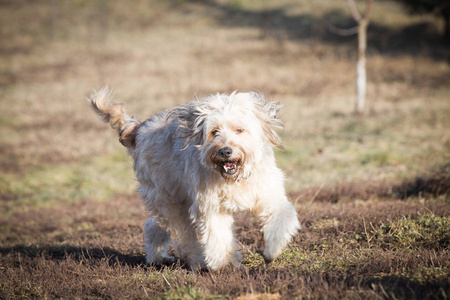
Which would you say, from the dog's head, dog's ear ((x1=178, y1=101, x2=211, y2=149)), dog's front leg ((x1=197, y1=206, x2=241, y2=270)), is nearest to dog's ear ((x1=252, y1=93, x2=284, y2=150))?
the dog's head

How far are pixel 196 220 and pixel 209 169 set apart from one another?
65 cm

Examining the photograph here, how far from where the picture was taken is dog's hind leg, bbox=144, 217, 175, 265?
571 centimetres

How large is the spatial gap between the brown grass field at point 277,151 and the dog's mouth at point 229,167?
3.46 feet

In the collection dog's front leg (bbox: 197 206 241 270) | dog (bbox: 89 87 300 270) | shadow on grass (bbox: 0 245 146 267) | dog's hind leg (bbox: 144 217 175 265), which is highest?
dog (bbox: 89 87 300 270)

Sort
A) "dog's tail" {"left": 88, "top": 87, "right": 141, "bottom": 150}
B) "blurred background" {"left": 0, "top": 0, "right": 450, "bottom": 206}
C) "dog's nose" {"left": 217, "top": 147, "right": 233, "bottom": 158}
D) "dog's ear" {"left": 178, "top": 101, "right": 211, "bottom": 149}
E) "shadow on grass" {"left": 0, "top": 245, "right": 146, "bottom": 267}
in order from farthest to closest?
"blurred background" {"left": 0, "top": 0, "right": 450, "bottom": 206}, "dog's tail" {"left": 88, "top": 87, "right": 141, "bottom": 150}, "shadow on grass" {"left": 0, "top": 245, "right": 146, "bottom": 267}, "dog's ear" {"left": 178, "top": 101, "right": 211, "bottom": 149}, "dog's nose" {"left": 217, "top": 147, "right": 233, "bottom": 158}

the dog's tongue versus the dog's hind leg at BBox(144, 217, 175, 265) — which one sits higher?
the dog's tongue

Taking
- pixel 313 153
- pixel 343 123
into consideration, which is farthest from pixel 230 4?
pixel 313 153

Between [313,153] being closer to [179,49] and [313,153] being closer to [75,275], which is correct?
[75,275]

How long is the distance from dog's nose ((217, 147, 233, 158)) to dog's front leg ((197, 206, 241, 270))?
0.68 meters

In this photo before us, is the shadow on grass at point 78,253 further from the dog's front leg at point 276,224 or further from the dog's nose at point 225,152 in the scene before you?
the dog's nose at point 225,152

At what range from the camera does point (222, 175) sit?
4.54 meters

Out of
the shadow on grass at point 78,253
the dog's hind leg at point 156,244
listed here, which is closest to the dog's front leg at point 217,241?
the dog's hind leg at point 156,244

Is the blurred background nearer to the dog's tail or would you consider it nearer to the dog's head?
the dog's tail

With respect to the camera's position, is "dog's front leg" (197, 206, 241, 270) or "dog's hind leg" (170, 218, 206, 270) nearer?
"dog's front leg" (197, 206, 241, 270)
